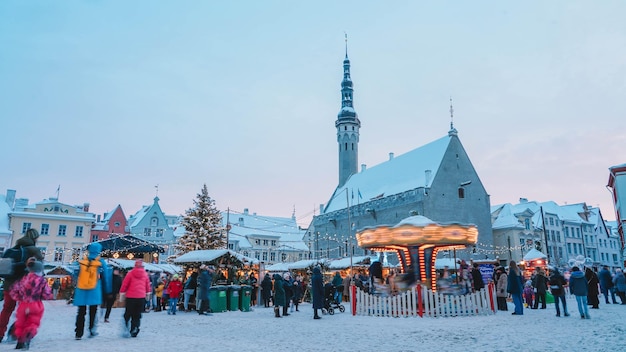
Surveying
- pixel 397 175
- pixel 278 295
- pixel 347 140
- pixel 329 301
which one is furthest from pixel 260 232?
pixel 278 295

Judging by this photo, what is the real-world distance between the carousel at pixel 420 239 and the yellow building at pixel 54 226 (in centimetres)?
3711

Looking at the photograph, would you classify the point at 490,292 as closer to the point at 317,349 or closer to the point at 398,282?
the point at 398,282

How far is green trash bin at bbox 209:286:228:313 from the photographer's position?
17.7 meters

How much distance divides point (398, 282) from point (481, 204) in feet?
109

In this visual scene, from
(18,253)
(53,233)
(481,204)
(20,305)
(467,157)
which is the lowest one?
(20,305)

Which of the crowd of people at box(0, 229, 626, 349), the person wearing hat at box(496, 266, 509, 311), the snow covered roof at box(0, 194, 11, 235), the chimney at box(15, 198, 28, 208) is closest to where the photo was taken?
the crowd of people at box(0, 229, 626, 349)

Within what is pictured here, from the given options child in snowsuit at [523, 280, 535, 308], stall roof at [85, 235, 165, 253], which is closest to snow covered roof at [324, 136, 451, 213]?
stall roof at [85, 235, 165, 253]

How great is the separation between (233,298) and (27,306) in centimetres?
1203

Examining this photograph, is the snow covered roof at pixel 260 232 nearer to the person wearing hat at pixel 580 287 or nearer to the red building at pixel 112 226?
the red building at pixel 112 226

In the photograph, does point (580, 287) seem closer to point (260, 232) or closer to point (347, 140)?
point (347, 140)

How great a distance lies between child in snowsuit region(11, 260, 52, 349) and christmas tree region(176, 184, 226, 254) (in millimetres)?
24760

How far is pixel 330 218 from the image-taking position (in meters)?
55.5

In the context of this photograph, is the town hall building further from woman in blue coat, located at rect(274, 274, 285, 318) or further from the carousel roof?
woman in blue coat, located at rect(274, 274, 285, 318)

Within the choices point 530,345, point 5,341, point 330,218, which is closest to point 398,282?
point 530,345
